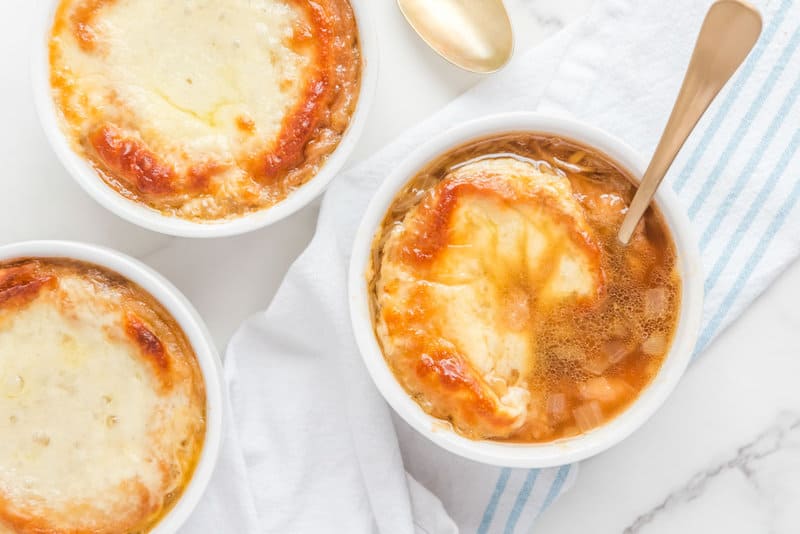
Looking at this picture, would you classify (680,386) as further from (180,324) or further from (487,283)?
(180,324)

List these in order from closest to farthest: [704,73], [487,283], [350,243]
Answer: [704,73] < [487,283] < [350,243]

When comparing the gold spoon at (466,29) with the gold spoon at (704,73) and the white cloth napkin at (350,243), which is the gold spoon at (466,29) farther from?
the gold spoon at (704,73)

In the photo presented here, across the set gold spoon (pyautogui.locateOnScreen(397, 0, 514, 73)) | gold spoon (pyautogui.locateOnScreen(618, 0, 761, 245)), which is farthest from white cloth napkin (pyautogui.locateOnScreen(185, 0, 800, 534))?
gold spoon (pyautogui.locateOnScreen(618, 0, 761, 245))

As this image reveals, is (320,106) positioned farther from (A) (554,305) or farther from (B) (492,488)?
(B) (492,488)

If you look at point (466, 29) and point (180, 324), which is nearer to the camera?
point (180, 324)

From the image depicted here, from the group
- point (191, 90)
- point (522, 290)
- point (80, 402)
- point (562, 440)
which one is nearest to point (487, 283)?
point (522, 290)

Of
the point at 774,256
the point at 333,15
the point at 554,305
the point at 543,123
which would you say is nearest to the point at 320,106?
the point at 333,15

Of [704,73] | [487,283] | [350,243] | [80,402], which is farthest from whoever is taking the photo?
[350,243]

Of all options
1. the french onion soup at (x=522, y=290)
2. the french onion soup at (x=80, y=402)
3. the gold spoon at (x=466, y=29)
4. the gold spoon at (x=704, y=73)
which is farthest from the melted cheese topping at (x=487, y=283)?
the french onion soup at (x=80, y=402)
